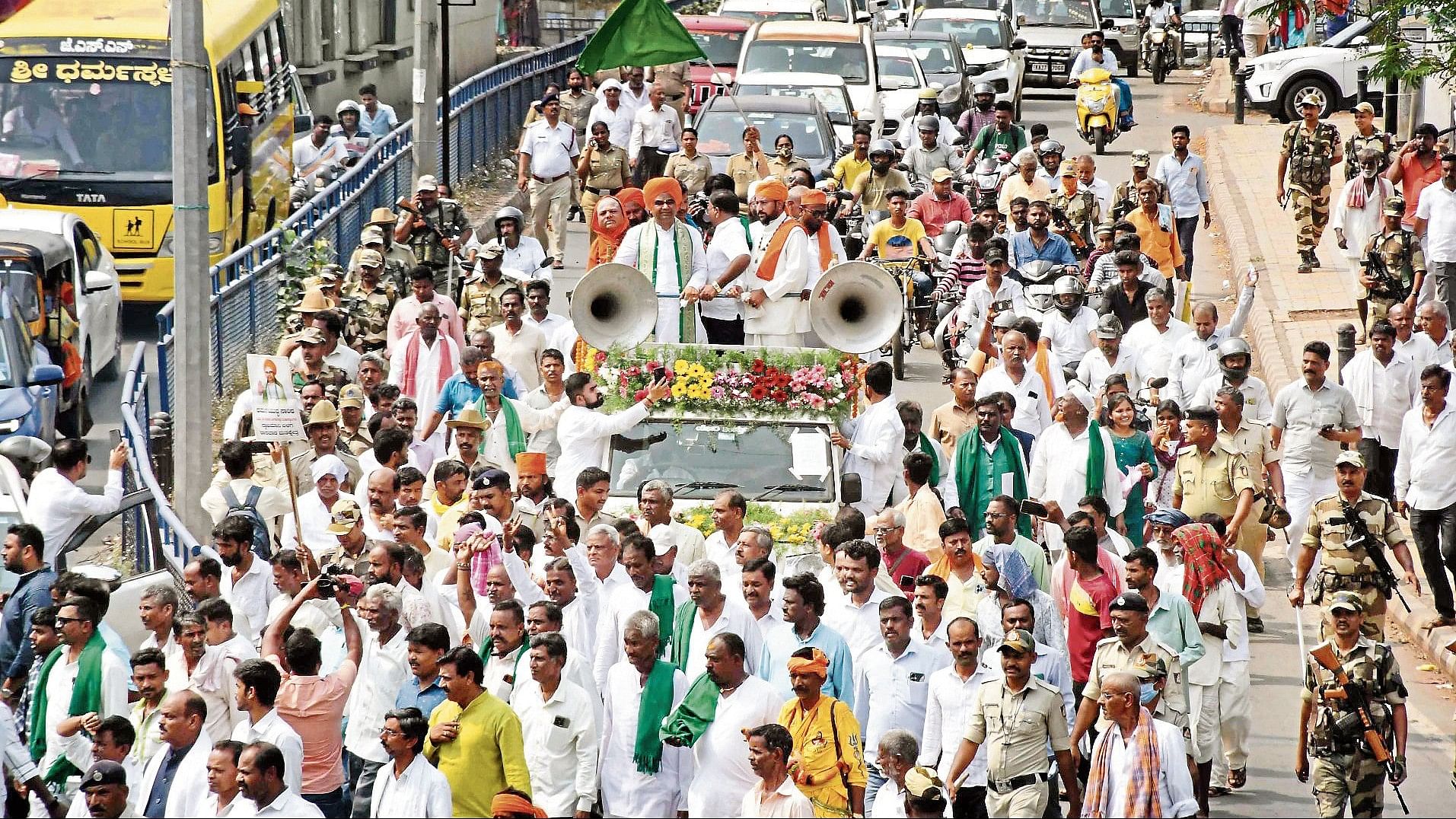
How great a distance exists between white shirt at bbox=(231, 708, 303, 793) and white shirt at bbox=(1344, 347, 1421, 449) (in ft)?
27.0

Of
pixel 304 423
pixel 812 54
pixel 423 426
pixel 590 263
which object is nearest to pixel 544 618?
pixel 304 423

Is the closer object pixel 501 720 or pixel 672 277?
pixel 501 720

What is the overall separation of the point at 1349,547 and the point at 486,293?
698cm

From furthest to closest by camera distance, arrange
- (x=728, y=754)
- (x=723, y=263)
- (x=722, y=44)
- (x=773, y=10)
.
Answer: (x=773, y=10), (x=722, y=44), (x=723, y=263), (x=728, y=754)

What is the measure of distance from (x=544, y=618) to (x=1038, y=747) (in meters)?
2.12

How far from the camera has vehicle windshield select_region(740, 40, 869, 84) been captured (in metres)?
25.9

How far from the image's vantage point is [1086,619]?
10492 millimetres

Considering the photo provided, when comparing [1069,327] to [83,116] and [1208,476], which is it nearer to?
[1208,476]

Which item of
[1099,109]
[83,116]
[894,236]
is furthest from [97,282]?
[1099,109]

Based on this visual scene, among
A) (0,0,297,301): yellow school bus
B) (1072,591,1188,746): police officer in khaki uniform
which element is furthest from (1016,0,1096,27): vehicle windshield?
(1072,591,1188,746): police officer in khaki uniform

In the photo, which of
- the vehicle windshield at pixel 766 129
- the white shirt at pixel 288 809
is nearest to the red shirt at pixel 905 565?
the white shirt at pixel 288 809

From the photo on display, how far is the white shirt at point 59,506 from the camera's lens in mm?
11883

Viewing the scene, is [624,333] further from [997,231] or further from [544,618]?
[997,231]

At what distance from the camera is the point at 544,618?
9203 millimetres
